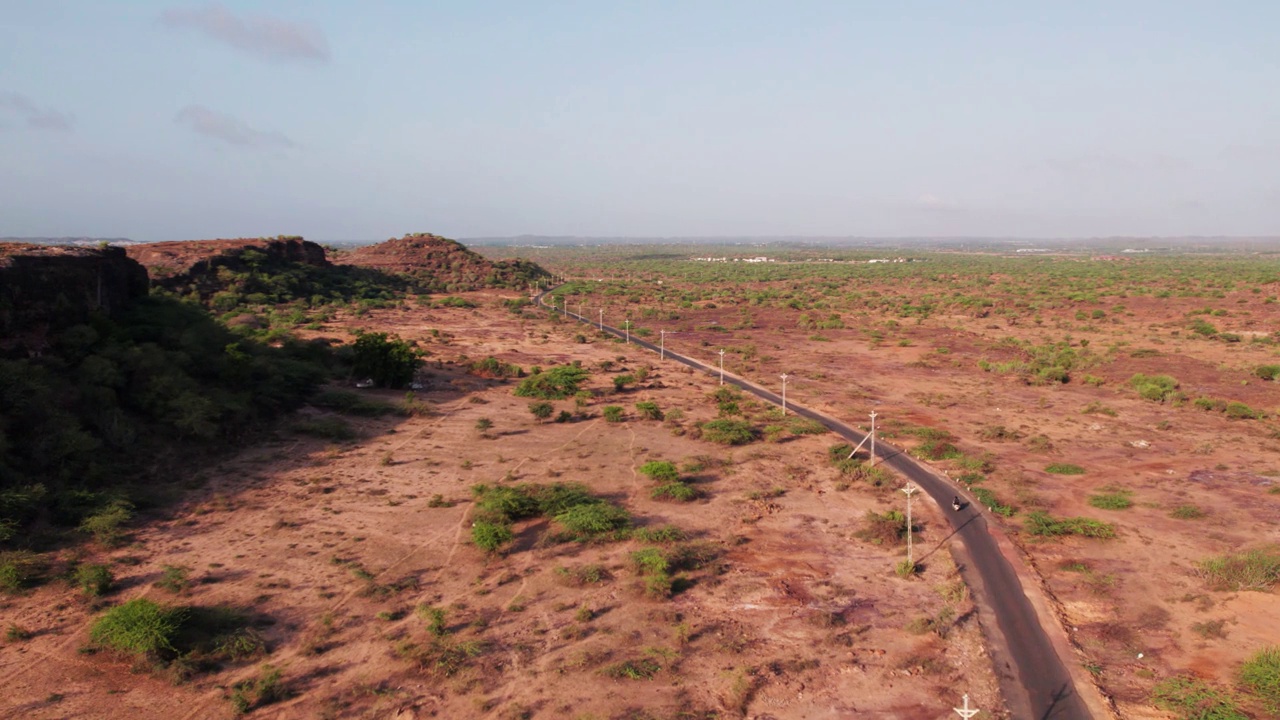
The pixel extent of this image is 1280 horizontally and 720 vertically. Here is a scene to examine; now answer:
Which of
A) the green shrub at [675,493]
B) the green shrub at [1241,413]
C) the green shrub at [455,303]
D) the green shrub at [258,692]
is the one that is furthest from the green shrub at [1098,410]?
the green shrub at [455,303]

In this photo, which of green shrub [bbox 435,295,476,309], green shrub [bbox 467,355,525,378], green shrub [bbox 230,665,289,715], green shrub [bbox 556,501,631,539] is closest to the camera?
green shrub [bbox 230,665,289,715]

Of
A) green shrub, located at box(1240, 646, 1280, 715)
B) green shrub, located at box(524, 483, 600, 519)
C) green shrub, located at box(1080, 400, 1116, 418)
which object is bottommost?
green shrub, located at box(1240, 646, 1280, 715)

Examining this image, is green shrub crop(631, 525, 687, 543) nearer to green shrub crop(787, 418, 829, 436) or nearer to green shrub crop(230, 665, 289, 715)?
green shrub crop(230, 665, 289, 715)

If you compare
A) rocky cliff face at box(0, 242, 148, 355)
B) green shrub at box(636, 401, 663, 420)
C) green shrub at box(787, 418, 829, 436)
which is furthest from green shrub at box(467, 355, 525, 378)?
rocky cliff face at box(0, 242, 148, 355)

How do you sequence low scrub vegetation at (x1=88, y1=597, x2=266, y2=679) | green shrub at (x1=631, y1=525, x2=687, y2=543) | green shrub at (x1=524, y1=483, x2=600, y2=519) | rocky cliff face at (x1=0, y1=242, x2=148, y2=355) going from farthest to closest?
rocky cliff face at (x1=0, y1=242, x2=148, y2=355), green shrub at (x1=524, y1=483, x2=600, y2=519), green shrub at (x1=631, y1=525, x2=687, y2=543), low scrub vegetation at (x1=88, y1=597, x2=266, y2=679)

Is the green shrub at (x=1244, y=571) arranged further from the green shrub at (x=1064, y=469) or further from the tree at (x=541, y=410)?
the tree at (x=541, y=410)
